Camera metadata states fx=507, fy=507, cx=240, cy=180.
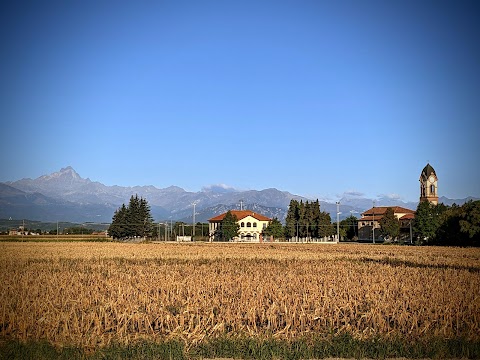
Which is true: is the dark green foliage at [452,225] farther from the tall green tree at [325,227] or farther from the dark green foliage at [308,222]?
the dark green foliage at [308,222]

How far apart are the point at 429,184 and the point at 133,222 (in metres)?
101

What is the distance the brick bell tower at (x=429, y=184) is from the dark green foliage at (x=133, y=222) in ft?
308

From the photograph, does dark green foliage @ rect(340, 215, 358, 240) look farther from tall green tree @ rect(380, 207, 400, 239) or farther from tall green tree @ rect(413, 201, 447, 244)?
tall green tree @ rect(413, 201, 447, 244)

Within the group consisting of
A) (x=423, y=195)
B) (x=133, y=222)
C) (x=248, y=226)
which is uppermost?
(x=423, y=195)

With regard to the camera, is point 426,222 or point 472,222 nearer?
point 472,222

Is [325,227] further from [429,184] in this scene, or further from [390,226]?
[429,184]

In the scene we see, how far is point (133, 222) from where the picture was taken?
13875cm

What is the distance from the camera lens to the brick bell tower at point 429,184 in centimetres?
17309

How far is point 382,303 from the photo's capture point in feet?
55.3

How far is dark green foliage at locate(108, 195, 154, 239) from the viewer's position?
138 meters

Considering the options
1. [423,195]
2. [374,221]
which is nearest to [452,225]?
[374,221]

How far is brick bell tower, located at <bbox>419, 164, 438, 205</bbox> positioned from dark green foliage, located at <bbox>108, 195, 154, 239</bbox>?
93.7m

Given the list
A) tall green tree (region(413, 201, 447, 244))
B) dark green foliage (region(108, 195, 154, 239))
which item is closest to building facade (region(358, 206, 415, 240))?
tall green tree (region(413, 201, 447, 244))

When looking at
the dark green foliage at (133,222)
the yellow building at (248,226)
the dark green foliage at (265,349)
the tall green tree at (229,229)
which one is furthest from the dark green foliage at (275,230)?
the dark green foliage at (265,349)
